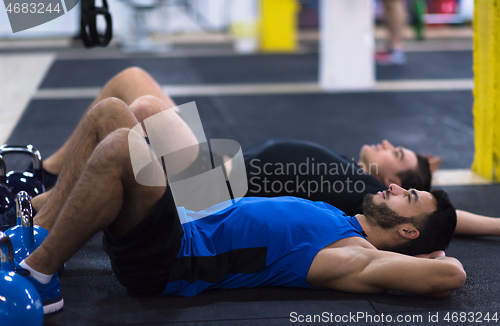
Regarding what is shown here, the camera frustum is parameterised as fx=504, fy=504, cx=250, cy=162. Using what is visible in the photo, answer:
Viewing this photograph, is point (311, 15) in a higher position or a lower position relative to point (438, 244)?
higher

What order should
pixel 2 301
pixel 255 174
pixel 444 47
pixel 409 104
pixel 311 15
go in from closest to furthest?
pixel 2 301, pixel 255 174, pixel 409 104, pixel 444 47, pixel 311 15

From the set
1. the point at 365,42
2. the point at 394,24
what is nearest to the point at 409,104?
the point at 365,42

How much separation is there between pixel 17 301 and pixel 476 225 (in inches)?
76.3

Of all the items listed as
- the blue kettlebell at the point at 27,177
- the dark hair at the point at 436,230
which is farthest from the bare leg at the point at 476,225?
the blue kettlebell at the point at 27,177

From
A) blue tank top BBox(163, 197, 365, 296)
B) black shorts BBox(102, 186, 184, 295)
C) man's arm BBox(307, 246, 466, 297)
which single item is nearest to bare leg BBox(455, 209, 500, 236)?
man's arm BBox(307, 246, 466, 297)

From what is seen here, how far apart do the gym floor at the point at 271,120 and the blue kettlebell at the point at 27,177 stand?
349mm

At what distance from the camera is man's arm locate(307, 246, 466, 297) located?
1680mm

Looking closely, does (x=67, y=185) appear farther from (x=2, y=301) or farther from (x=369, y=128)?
Answer: (x=369, y=128)

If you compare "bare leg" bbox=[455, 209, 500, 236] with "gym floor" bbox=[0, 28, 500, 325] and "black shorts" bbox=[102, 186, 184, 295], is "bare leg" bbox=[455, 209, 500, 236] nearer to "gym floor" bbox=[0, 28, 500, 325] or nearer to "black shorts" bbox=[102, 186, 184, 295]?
"gym floor" bbox=[0, 28, 500, 325]

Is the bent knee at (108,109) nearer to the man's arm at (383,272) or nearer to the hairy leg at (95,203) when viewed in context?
the hairy leg at (95,203)

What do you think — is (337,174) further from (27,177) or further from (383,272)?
(27,177)

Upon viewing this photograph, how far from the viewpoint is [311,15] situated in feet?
33.2

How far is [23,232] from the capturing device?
171cm

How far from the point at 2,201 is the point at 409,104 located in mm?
3930
